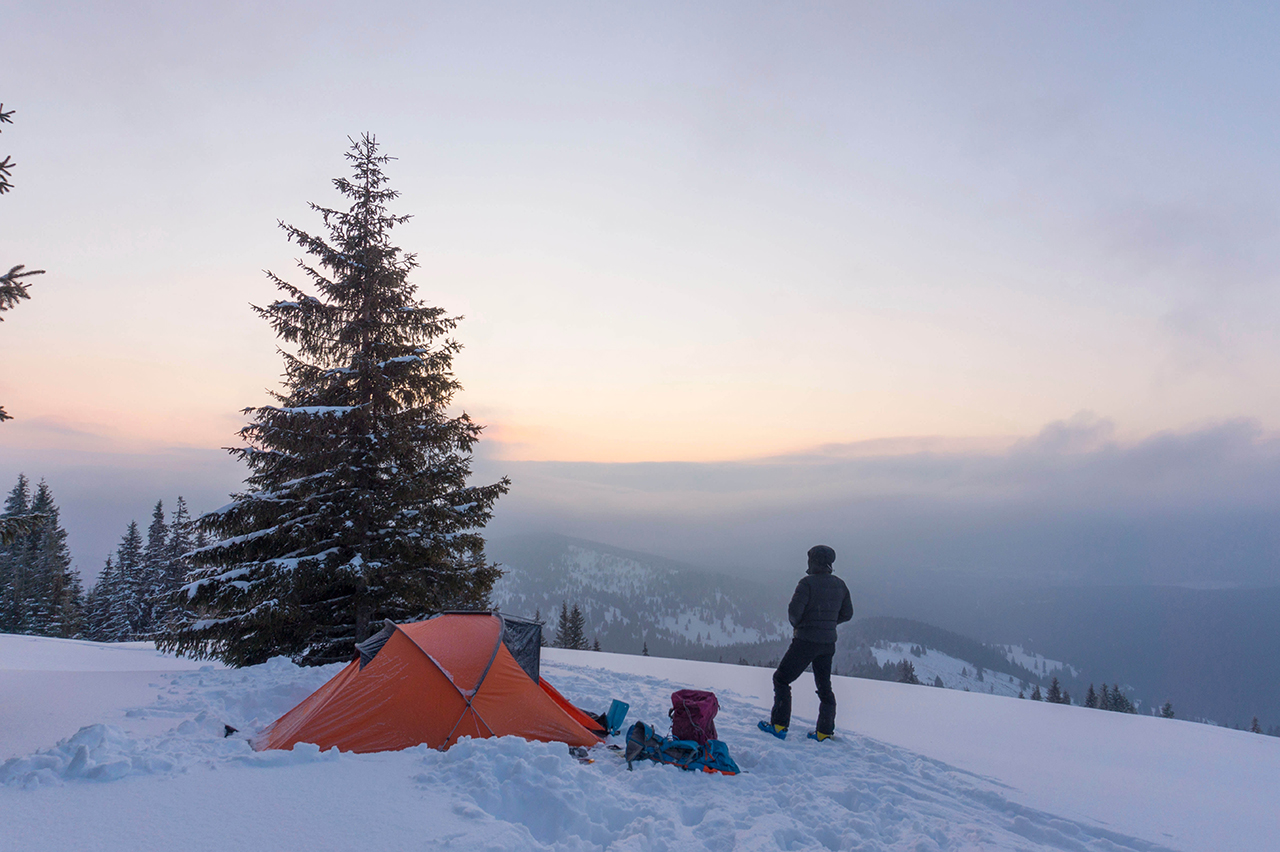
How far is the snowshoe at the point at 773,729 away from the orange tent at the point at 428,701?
7.51 ft

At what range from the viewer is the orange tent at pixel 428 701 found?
18.6ft

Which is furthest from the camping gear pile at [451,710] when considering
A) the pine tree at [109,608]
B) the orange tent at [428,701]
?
the pine tree at [109,608]

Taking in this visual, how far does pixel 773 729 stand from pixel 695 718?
164 cm

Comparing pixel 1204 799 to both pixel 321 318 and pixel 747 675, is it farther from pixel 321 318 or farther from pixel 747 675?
pixel 321 318

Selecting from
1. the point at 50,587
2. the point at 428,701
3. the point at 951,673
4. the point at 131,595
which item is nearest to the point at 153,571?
the point at 131,595

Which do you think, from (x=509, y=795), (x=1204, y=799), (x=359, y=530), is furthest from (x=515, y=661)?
(x=1204, y=799)

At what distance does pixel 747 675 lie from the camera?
43.2ft

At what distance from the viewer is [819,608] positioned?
7.47 meters

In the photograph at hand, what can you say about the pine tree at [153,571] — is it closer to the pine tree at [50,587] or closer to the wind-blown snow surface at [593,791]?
the pine tree at [50,587]

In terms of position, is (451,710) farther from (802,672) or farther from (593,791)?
(802,672)

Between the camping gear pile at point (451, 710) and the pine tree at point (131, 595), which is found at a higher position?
the camping gear pile at point (451, 710)

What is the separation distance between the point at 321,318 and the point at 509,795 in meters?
10.4

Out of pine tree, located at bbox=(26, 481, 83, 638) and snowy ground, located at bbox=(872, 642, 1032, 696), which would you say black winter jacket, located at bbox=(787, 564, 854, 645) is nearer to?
pine tree, located at bbox=(26, 481, 83, 638)

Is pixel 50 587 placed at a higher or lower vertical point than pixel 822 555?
lower
